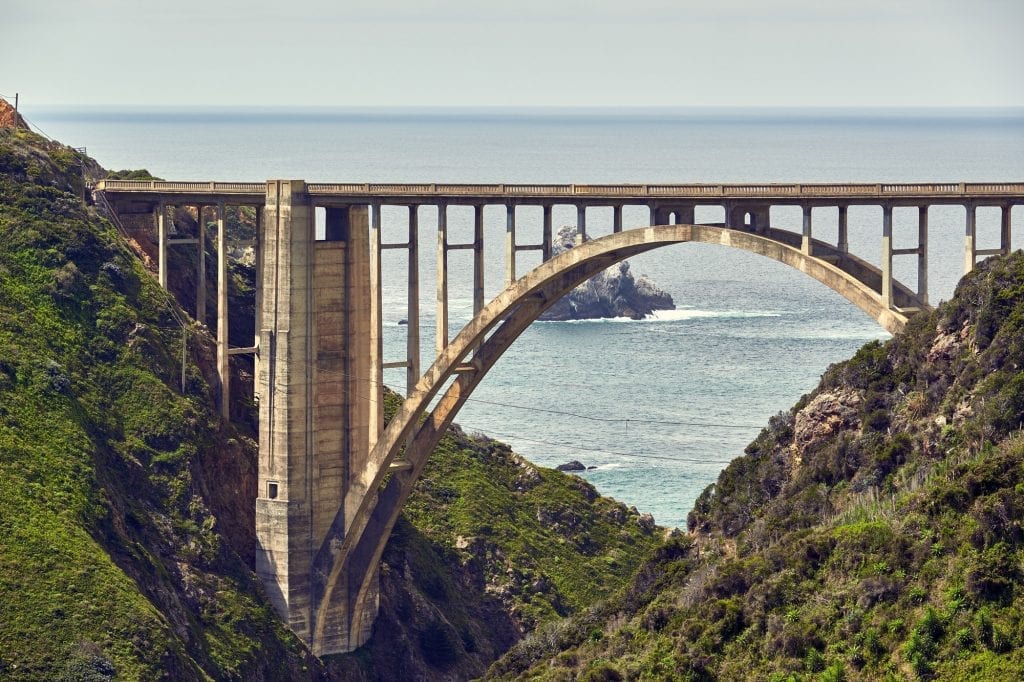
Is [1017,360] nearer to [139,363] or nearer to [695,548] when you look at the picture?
[695,548]

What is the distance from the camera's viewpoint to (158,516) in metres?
77.8

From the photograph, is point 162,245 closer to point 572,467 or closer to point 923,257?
point 923,257

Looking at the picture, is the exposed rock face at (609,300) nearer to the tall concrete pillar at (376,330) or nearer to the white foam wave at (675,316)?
the white foam wave at (675,316)

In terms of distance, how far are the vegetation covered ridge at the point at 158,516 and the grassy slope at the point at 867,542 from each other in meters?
13.3

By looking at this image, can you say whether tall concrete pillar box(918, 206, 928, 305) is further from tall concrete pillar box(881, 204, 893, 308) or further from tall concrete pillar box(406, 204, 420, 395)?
tall concrete pillar box(406, 204, 420, 395)

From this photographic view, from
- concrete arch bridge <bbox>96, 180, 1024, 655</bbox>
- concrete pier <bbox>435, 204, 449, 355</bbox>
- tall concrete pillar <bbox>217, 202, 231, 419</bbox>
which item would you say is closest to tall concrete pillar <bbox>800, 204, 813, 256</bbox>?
concrete arch bridge <bbox>96, 180, 1024, 655</bbox>

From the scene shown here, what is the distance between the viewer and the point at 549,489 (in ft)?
310

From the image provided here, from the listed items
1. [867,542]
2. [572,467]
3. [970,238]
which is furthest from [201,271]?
[572,467]

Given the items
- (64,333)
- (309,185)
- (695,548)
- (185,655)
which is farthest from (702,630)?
(64,333)

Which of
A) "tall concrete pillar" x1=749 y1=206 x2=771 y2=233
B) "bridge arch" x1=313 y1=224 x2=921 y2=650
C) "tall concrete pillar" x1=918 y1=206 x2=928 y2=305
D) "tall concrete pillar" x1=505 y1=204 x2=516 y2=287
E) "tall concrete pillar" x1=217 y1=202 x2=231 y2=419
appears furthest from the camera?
"tall concrete pillar" x1=217 y1=202 x2=231 y2=419

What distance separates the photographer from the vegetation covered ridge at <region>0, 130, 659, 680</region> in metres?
70.1

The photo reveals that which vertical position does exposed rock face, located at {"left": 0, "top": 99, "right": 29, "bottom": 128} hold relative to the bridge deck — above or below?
above

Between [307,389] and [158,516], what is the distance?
6978mm

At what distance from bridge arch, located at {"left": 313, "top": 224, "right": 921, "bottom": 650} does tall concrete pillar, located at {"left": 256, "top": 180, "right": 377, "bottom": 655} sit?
2.82 ft
